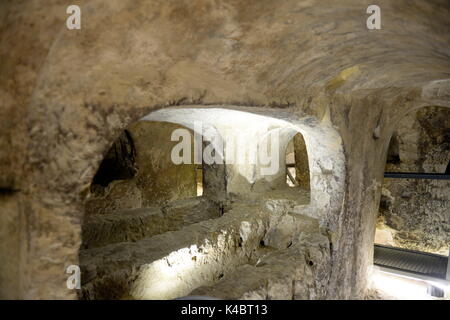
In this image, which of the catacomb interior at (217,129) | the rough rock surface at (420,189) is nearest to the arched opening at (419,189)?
the rough rock surface at (420,189)

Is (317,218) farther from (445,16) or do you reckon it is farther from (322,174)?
(445,16)

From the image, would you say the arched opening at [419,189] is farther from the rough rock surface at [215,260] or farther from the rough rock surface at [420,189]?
the rough rock surface at [215,260]

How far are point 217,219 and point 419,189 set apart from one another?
20.4ft

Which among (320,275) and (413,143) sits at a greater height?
(413,143)

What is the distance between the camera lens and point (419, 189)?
7.55 meters

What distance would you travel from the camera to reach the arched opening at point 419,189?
7.14 meters

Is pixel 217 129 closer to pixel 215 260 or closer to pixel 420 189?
pixel 215 260

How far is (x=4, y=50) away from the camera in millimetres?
1397

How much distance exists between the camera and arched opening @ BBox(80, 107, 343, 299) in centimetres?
300

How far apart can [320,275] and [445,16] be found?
2.88 metres
